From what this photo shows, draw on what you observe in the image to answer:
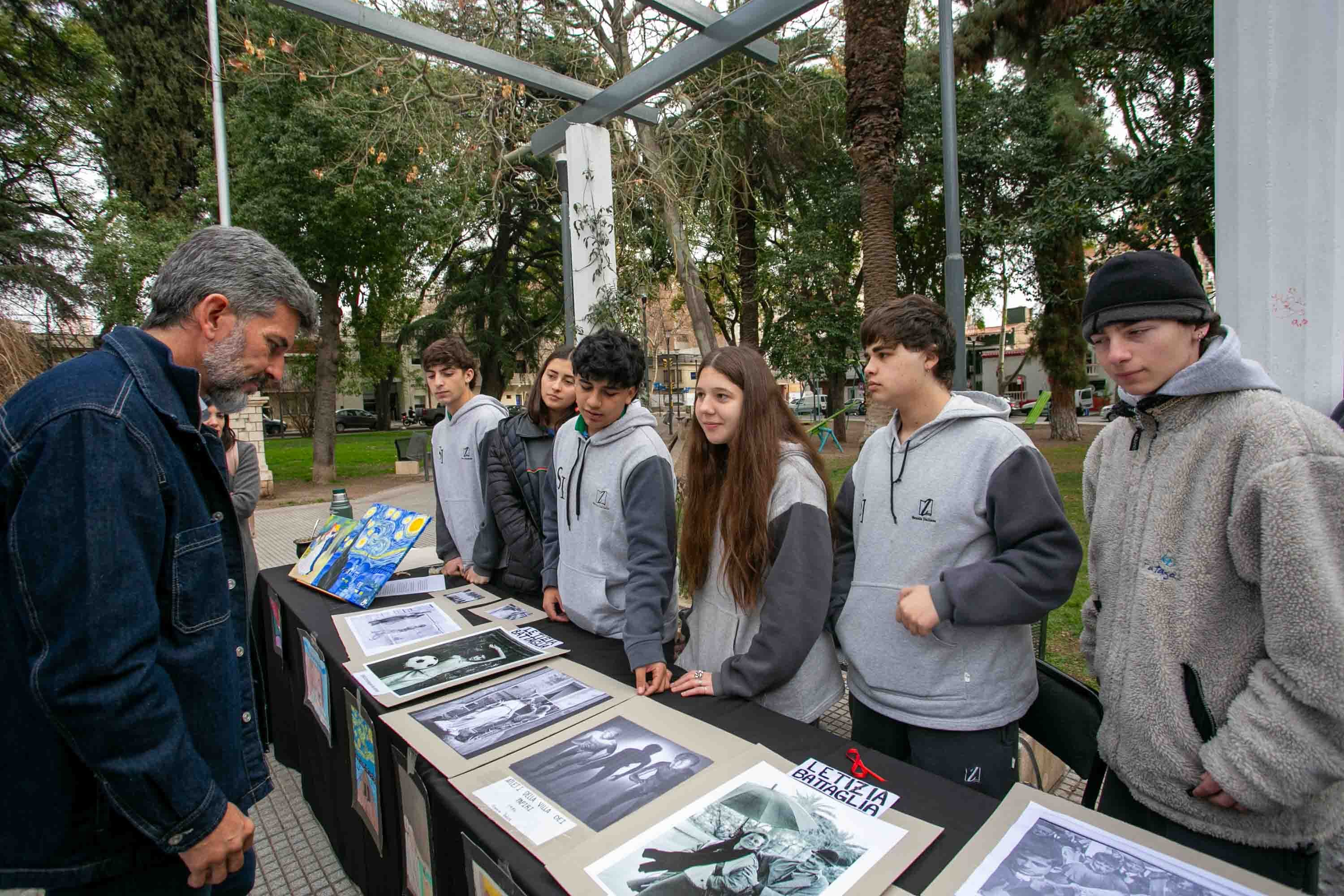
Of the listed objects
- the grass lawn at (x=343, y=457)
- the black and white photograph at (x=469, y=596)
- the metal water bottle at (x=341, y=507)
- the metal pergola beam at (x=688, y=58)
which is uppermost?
the metal pergola beam at (x=688, y=58)

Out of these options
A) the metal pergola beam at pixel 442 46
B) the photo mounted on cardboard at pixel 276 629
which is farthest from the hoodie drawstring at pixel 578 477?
the metal pergola beam at pixel 442 46

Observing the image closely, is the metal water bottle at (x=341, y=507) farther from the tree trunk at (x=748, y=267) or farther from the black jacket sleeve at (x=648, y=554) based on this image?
the tree trunk at (x=748, y=267)

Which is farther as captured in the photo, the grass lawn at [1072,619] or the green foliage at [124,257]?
the green foliage at [124,257]

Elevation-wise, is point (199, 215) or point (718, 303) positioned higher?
point (199, 215)

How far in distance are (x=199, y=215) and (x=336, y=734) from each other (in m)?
16.5

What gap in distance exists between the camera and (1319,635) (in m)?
1.06

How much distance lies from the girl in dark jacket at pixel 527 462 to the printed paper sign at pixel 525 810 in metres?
1.52

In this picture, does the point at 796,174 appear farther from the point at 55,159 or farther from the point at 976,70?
the point at 55,159

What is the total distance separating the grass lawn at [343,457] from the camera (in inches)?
651

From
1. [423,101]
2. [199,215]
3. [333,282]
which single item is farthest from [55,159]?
[423,101]

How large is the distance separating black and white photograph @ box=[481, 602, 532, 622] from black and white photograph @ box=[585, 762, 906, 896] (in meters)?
1.27

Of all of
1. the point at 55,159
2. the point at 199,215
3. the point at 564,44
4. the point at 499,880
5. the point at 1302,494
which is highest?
the point at 55,159

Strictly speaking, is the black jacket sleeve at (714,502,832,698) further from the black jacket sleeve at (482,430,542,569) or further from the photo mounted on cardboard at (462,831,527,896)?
the black jacket sleeve at (482,430,542,569)

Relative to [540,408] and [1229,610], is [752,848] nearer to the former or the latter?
[1229,610]
